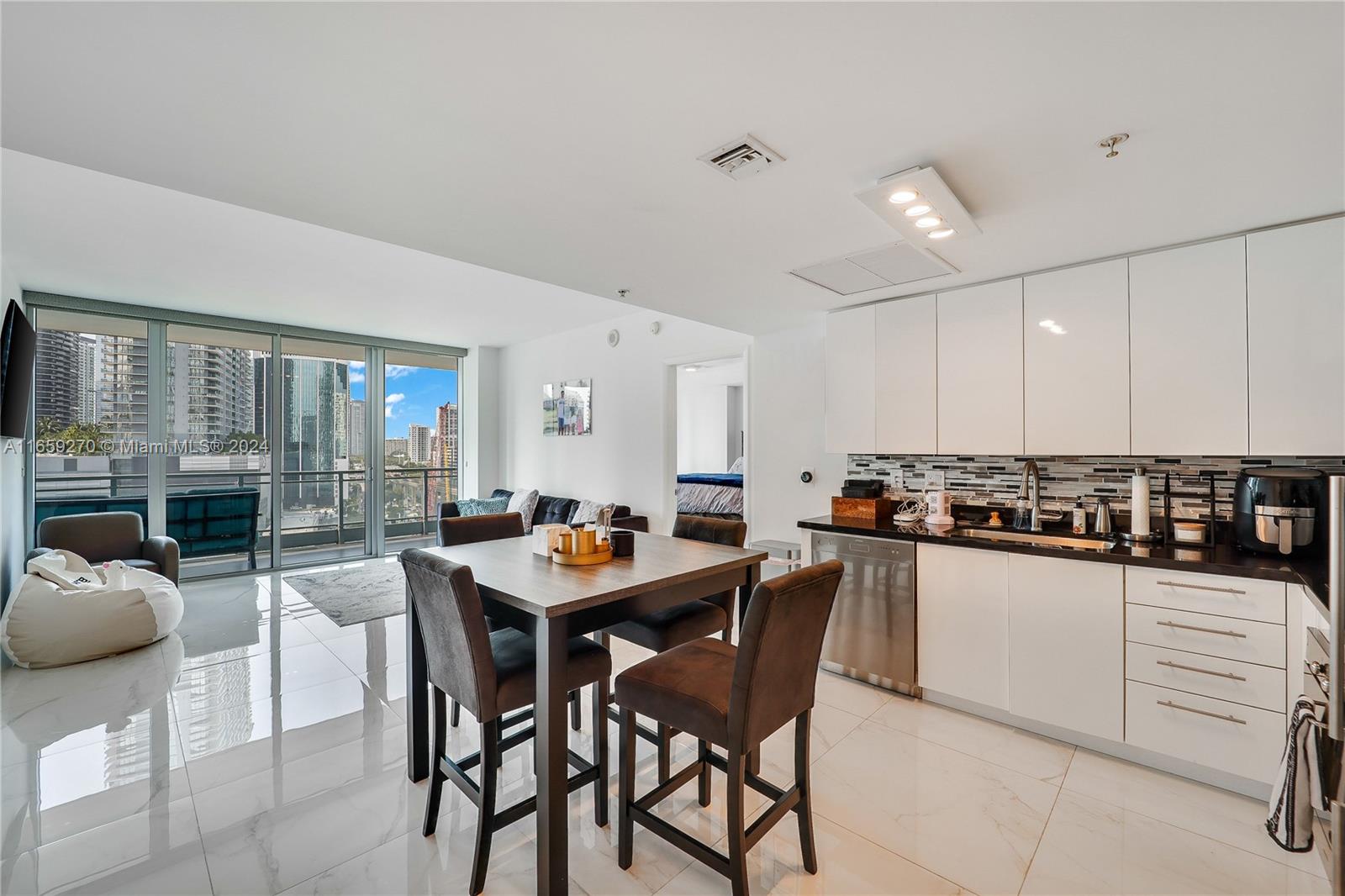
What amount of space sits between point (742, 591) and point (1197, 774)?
6.65 feet

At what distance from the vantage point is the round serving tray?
217 cm

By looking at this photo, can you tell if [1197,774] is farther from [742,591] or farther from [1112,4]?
[1112,4]

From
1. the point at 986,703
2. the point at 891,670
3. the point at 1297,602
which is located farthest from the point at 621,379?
the point at 1297,602

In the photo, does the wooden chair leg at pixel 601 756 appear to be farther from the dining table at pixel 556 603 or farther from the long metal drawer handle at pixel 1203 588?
the long metal drawer handle at pixel 1203 588

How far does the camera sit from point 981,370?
3.06m

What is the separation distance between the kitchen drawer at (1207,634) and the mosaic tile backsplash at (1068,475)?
71 centimetres

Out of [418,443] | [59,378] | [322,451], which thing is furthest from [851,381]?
[59,378]

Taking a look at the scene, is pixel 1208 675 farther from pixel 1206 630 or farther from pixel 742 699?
pixel 742 699

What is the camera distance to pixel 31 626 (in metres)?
3.32

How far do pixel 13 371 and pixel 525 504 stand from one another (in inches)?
153

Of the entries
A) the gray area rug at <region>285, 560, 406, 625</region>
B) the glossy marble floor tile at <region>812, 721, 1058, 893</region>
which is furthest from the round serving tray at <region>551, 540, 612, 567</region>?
the gray area rug at <region>285, 560, 406, 625</region>

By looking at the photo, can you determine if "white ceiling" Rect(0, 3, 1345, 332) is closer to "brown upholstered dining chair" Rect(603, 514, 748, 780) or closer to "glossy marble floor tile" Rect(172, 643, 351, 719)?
"brown upholstered dining chair" Rect(603, 514, 748, 780)

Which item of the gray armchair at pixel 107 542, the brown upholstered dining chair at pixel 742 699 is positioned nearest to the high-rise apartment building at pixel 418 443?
the gray armchair at pixel 107 542

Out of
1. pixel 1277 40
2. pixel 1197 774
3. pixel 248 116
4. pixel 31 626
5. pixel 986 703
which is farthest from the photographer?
pixel 31 626
